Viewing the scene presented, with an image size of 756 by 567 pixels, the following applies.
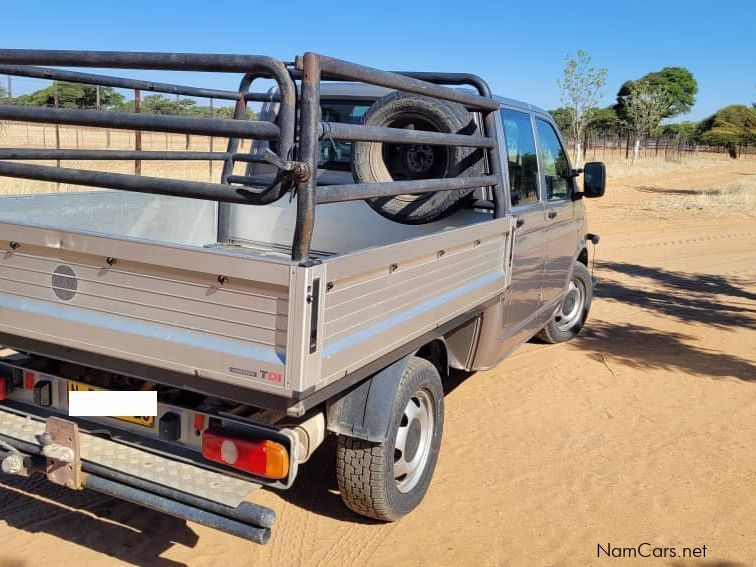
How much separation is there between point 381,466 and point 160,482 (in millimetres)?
987

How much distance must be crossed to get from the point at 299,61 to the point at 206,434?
146 cm

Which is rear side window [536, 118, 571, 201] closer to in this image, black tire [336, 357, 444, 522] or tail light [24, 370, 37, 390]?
black tire [336, 357, 444, 522]

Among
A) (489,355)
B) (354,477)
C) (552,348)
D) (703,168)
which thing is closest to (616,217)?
(552,348)

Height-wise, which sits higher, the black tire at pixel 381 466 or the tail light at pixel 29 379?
the tail light at pixel 29 379

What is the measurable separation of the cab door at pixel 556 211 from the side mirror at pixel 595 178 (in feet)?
0.71

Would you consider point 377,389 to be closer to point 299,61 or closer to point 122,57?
point 299,61

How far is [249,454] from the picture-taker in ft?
9.29

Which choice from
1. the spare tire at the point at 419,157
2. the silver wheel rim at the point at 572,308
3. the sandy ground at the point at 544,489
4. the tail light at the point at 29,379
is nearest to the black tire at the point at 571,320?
the silver wheel rim at the point at 572,308

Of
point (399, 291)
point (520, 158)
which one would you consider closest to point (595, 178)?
point (520, 158)

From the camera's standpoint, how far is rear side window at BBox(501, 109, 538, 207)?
194 inches

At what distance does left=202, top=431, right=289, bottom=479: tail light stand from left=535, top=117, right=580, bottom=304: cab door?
3.23 meters

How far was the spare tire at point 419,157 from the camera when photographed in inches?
175

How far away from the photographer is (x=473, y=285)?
4.03 m

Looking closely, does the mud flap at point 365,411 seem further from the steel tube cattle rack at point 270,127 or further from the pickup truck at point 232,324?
the steel tube cattle rack at point 270,127
